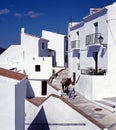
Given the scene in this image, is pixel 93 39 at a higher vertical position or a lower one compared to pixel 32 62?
higher

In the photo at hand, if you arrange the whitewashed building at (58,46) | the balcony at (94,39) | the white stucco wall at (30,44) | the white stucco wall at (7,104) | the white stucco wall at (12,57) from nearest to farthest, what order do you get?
the white stucco wall at (7,104) → the balcony at (94,39) → the white stucco wall at (12,57) → the white stucco wall at (30,44) → the whitewashed building at (58,46)

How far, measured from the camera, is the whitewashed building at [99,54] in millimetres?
23578

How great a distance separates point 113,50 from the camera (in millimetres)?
24328

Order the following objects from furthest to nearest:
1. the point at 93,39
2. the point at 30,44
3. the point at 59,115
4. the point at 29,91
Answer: the point at 30,44, the point at 29,91, the point at 93,39, the point at 59,115

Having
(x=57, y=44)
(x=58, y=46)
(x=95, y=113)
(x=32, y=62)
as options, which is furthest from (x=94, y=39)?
(x=57, y=44)

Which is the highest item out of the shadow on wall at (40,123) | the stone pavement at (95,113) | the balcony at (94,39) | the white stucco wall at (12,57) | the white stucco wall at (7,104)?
the balcony at (94,39)

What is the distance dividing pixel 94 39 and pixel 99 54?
5.12ft

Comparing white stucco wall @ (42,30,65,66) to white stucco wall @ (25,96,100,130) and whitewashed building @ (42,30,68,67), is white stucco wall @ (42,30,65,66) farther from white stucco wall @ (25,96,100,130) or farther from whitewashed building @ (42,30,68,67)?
white stucco wall @ (25,96,100,130)

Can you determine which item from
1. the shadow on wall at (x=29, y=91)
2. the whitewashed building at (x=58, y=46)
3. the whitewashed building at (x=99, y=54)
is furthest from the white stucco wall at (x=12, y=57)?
the whitewashed building at (x=99, y=54)

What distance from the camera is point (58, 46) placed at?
5262 cm

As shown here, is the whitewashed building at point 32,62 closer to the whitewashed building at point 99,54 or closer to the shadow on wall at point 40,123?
the whitewashed building at point 99,54

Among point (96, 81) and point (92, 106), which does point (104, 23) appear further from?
point (92, 106)

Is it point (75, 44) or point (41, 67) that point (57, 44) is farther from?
point (75, 44)

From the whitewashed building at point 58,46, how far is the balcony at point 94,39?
24044 millimetres
